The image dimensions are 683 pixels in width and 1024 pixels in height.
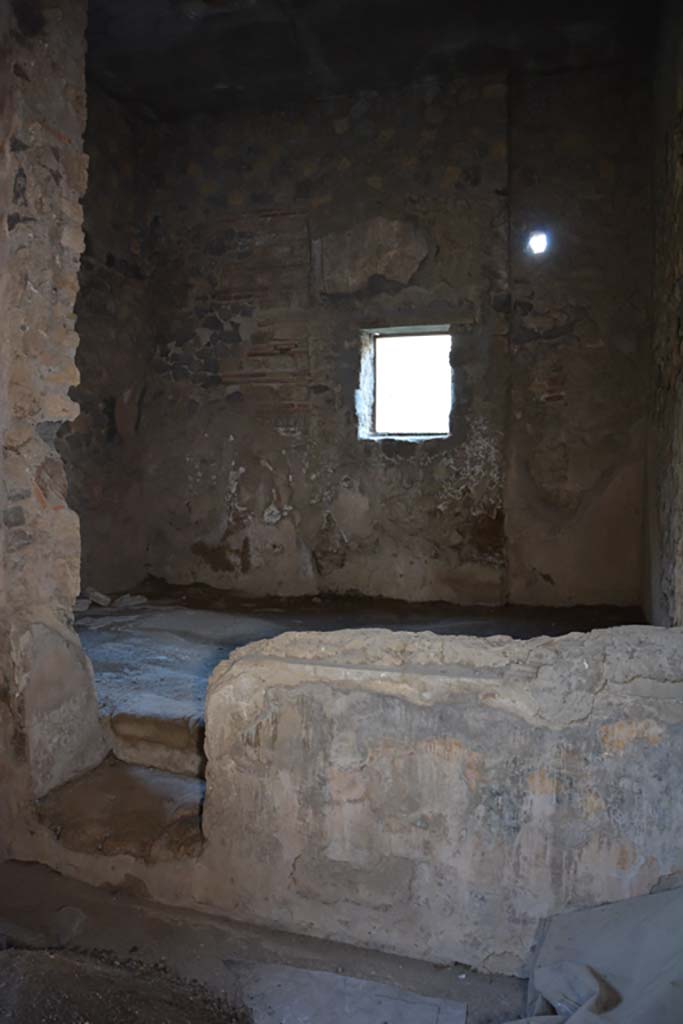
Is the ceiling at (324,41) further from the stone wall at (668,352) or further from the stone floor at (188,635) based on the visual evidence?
the stone floor at (188,635)

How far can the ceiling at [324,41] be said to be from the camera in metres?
4.45

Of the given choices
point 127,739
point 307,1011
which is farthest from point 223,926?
point 127,739

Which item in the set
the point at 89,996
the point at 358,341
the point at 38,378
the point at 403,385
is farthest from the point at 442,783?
the point at 403,385

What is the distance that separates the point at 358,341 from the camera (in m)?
5.61

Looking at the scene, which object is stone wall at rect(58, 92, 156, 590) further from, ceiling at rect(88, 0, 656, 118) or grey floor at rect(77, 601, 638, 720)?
grey floor at rect(77, 601, 638, 720)

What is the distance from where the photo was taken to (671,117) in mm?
3547

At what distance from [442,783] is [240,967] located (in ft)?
2.65

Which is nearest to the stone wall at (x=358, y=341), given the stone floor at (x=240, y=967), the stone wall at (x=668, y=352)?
the stone wall at (x=668, y=352)

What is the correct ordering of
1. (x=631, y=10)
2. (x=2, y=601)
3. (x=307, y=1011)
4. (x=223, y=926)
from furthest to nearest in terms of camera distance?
(x=631, y=10), (x=2, y=601), (x=223, y=926), (x=307, y=1011)

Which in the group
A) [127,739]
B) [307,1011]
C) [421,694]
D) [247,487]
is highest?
[247,487]

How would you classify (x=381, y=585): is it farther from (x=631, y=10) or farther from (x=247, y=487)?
(x=631, y=10)

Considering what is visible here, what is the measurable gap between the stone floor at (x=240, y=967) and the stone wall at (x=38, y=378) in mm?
511

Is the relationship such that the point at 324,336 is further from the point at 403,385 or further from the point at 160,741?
the point at 160,741

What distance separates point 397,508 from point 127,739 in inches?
113
